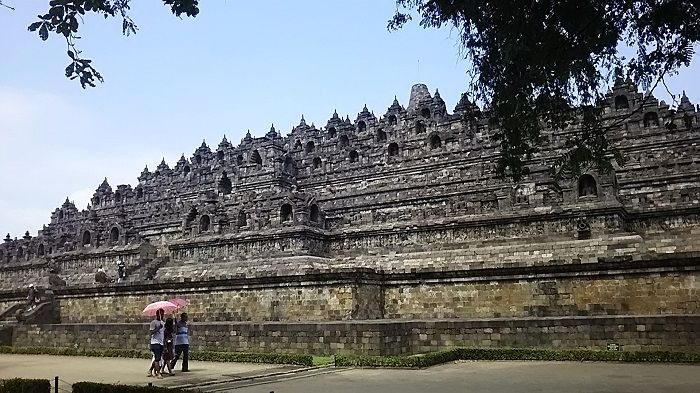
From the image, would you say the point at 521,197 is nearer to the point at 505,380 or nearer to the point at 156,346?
the point at 505,380

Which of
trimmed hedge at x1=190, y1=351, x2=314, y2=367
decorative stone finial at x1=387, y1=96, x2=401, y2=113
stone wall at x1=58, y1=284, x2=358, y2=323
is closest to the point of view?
trimmed hedge at x1=190, y1=351, x2=314, y2=367

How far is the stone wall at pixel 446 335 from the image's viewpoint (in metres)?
15.5

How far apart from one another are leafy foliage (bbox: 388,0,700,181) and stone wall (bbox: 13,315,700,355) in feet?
20.1

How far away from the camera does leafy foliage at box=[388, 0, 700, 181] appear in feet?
34.3

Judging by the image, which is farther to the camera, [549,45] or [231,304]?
[231,304]

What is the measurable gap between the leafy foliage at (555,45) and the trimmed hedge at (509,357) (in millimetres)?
5834

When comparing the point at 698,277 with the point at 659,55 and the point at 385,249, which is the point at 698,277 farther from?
the point at 385,249

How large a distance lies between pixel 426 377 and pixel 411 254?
44.8ft

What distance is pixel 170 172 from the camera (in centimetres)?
5891

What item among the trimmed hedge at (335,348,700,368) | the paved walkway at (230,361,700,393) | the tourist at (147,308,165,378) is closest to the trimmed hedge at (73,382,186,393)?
the paved walkway at (230,361,700,393)

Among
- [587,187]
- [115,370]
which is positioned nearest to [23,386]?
[115,370]

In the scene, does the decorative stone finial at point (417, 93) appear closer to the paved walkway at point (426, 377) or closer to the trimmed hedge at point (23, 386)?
the paved walkway at point (426, 377)

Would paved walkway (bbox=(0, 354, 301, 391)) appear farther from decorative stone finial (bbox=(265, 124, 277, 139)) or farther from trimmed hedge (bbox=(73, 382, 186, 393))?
decorative stone finial (bbox=(265, 124, 277, 139))

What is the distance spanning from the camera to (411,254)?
26.8m
